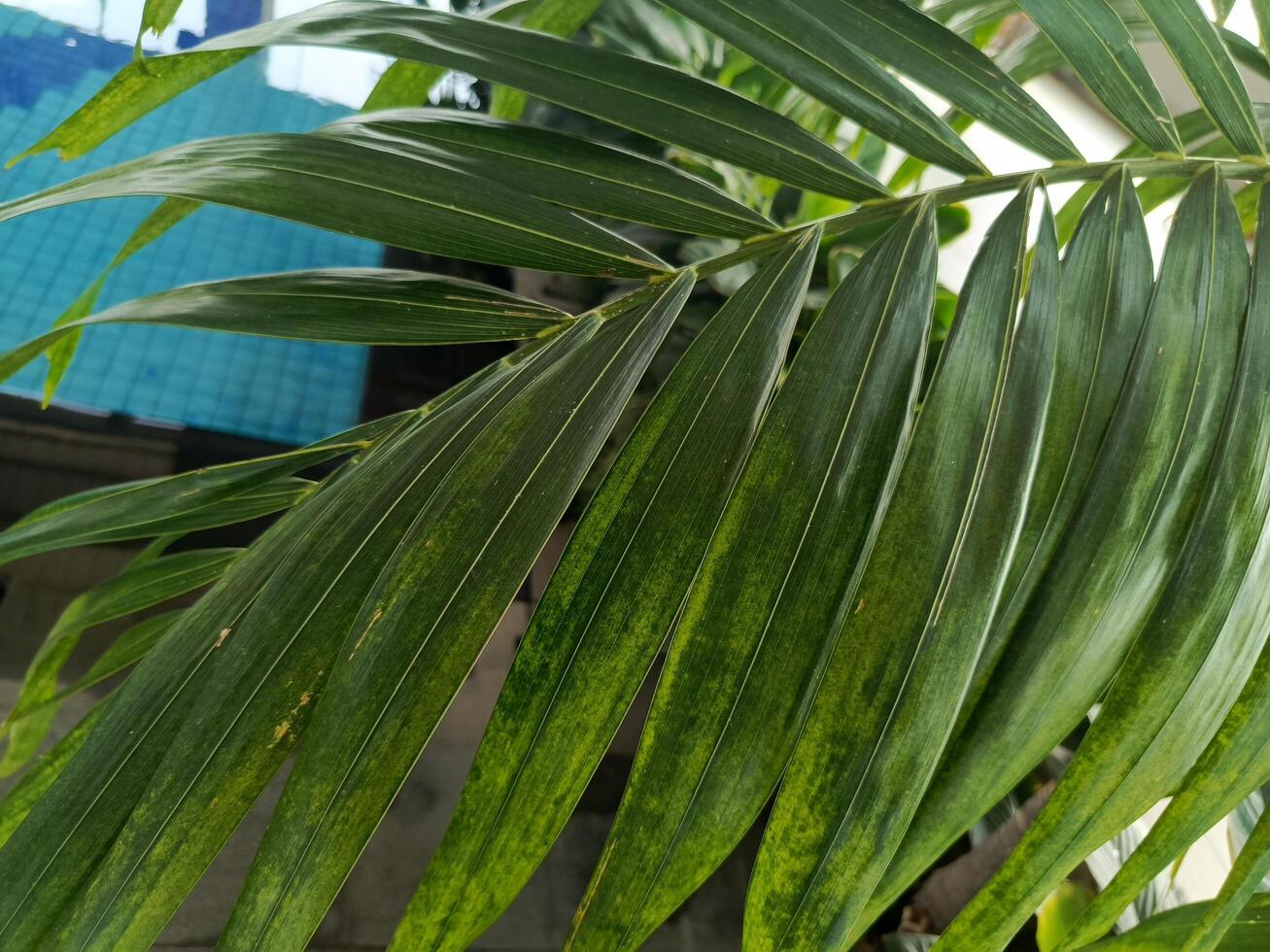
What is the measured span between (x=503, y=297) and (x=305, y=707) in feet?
0.71

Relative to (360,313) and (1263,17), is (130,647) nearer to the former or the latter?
(360,313)

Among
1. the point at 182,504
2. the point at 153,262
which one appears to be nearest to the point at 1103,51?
the point at 182,504

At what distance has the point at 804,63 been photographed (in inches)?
13.9

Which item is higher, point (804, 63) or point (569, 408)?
point (804, 63)

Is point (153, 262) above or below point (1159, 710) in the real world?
above

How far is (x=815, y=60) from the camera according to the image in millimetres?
352

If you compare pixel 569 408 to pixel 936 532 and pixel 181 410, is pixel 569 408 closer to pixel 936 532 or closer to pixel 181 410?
pixel 936 532

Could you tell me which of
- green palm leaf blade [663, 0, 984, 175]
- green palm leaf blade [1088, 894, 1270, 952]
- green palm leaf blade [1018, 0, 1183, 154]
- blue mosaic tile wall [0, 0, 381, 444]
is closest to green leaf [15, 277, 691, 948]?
green palm leaf blade [663, 0, 984, 175]

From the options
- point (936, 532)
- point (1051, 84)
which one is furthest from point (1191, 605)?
point (1051, 84)

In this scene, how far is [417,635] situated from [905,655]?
5.2 inches

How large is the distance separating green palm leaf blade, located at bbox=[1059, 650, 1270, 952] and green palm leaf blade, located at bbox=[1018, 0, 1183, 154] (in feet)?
0.88

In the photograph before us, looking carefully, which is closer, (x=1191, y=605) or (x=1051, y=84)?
(x=1191, y=605)

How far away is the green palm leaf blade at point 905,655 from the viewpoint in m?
0.21

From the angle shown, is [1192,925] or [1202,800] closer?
[1202,800]
